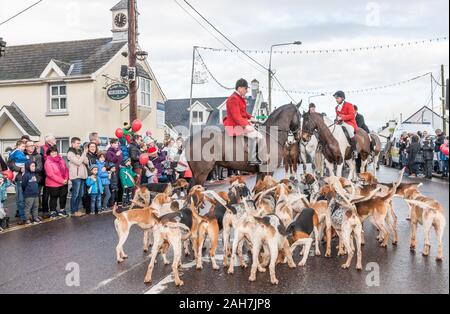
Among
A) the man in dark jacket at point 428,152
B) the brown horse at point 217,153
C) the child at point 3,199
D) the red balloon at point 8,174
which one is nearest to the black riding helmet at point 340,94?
the brown horse at point 217,153

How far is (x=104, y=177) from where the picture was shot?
13.1 m

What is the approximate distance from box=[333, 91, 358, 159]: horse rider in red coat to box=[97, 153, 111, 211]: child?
21.7 ft

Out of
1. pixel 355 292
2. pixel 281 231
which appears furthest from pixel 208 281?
pixel 355 292

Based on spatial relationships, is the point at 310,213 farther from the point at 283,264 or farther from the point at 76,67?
the point at 76,67

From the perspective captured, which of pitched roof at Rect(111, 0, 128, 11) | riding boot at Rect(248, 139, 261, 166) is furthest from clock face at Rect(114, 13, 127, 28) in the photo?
riding boot at Rect(248, 139, 261, 166)

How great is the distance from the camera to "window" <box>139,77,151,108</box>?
29406mm

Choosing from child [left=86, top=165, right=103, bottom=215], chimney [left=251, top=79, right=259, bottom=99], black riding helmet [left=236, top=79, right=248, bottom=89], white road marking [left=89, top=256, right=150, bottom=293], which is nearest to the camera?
white road marking [left=89, top=256, right=150, bottom=293]

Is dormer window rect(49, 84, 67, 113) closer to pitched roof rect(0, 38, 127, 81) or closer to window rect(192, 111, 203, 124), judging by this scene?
pitched roof rect(0, 38, 127, 81)

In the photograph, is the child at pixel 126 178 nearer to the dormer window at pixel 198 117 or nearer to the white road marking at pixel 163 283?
the white road marking at pixel 163 283

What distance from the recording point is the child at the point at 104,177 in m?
13.0

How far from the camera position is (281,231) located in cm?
683

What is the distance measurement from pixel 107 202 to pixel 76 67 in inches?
595

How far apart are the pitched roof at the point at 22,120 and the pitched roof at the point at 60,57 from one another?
191 centimetres

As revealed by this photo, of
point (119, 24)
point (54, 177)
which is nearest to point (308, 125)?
point (54, 177)
